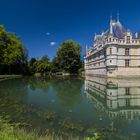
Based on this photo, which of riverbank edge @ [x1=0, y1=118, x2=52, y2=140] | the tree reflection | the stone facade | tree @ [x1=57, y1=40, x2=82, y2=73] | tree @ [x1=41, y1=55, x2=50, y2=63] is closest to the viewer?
riverbank edge @ [x1=0, y1=118, x2=52, y2=140]

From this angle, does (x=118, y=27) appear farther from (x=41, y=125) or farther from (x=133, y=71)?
(x=41, y=125)

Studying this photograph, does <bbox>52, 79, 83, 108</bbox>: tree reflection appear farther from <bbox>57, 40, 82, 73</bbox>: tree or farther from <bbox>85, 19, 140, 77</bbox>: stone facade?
<bbox>57, 40, 82, 73</bbox>: tree

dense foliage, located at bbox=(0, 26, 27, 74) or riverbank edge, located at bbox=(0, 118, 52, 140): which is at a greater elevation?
dense foliage, located at bbox=(0, 26, 27, 74)

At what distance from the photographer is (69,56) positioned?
65125 millimetres

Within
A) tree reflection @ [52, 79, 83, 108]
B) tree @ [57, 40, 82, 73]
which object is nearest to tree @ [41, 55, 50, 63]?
tree @ [57, 40, 82, 73]

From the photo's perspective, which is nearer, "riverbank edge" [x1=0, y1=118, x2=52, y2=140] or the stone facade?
"riverbank edge" [x1=0, y1=118, x2=52, y2=140]

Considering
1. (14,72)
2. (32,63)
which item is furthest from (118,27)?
(32,63)

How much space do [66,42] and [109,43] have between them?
29358 mm

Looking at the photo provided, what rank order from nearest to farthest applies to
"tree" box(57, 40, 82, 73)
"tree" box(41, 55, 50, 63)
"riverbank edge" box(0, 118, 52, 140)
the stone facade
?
"riverbank edge" box(0, 118, 52, 140) < the stone facade < "tree" box(57, 40, 82, 73) < "tree" box(41, 55, 50, 63)

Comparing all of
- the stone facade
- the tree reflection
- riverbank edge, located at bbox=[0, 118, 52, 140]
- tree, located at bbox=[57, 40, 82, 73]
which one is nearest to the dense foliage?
tree, located at bbox=[57, 40, 82, 73]

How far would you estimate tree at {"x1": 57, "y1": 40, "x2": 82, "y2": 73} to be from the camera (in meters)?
64.8

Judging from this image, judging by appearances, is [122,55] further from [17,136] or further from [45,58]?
[45,58]

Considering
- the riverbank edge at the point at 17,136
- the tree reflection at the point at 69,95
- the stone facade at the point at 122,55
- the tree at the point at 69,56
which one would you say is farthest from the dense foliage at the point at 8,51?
the riverbank edge at the point at 17,136

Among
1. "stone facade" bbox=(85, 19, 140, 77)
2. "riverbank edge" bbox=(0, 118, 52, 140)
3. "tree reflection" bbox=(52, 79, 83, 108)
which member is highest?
"stone facade" bbox=(85, 19, 140, 77)
